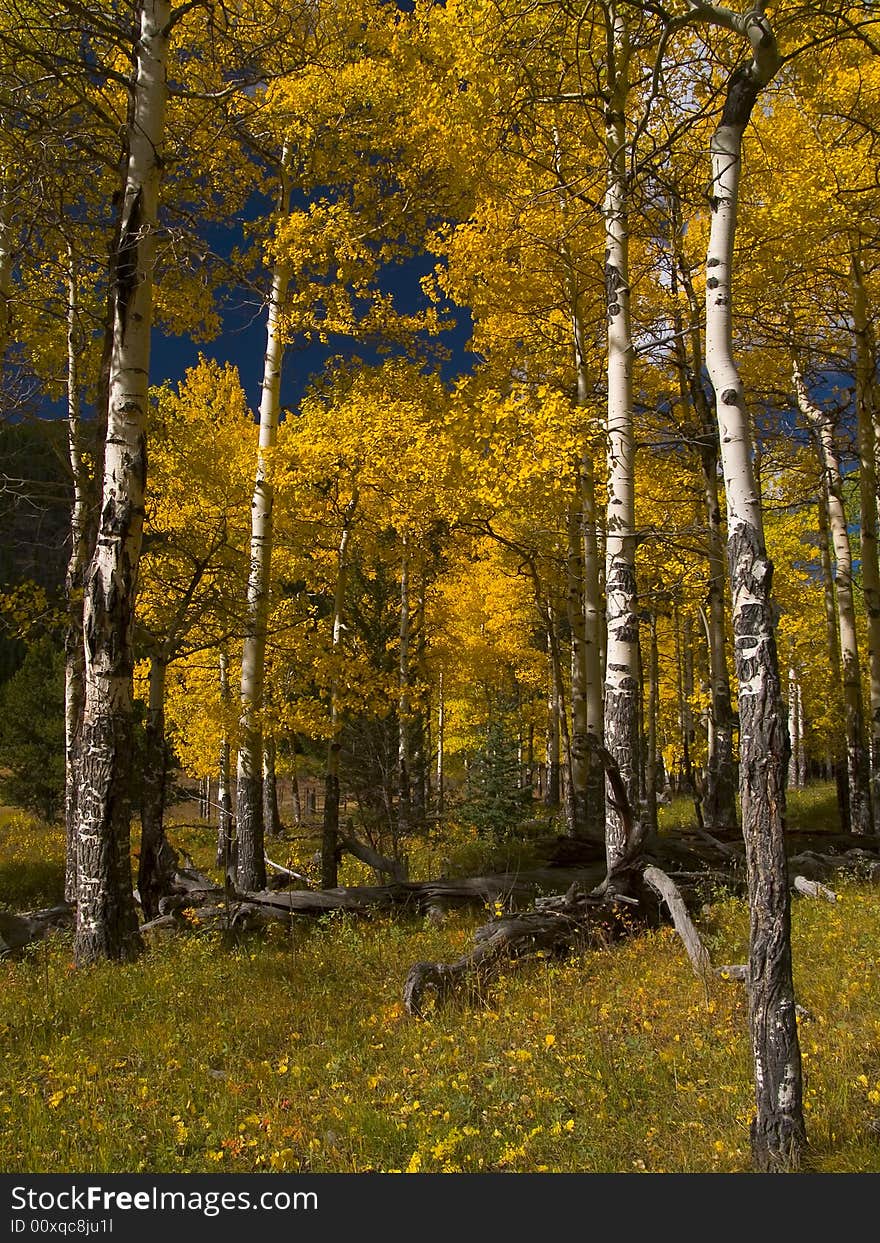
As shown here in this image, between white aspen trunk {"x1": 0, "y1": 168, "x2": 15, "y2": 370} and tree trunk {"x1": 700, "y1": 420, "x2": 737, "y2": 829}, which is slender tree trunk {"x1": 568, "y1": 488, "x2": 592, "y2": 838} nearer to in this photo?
tree trunk {"x1": 700, "y1": 420, "x2": 737, "y2": 829}

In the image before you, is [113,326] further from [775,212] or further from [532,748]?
[532,748]

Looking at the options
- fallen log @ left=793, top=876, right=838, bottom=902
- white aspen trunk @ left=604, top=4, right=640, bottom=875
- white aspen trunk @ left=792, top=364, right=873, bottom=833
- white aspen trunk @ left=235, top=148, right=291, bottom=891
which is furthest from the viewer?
white aspen trunk @ left=792, top=364, right=873, bottom=833

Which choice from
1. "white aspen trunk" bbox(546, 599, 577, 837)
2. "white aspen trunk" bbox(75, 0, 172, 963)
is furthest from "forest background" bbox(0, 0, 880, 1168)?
"white aspen trunk" bbox(546, 599, 577, 837)

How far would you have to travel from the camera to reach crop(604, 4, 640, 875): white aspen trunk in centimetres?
718

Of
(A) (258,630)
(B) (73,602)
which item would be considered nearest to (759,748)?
(A) (258,630)

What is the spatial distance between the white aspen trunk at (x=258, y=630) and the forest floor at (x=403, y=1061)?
2857mm

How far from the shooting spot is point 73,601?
26.7 ft

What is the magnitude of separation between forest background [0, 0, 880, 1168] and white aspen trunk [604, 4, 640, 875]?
4 centimetres

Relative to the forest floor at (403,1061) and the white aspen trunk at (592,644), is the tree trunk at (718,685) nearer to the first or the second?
the white aspen trunk at (592,644)

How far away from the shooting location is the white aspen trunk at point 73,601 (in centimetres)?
862

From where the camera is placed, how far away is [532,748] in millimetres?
31516

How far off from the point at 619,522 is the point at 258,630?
469 centimetres

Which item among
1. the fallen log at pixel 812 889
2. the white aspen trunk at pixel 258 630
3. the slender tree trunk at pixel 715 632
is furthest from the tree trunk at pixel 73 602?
the slender tree trunk at pixel 715 632

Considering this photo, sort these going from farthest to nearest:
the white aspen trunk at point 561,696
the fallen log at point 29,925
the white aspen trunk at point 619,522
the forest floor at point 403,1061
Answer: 1. the white aspen trunk at point 561,696
2. the white aspen trunk at point 619,522
3. the fallen log at point 29,925
4. the forest floor at point 403,1061
